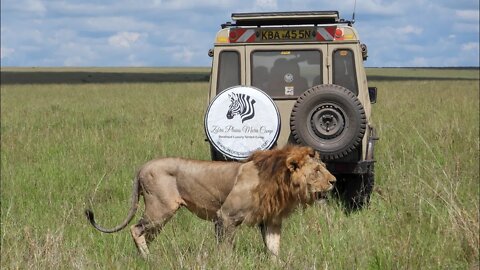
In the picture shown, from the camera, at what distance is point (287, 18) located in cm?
782

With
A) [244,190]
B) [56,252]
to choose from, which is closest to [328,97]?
[244,190]

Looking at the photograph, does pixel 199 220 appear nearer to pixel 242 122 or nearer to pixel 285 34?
pixel 242 122

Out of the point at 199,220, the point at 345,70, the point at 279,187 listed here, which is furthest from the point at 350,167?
the point at 279,187

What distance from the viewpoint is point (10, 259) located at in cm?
511

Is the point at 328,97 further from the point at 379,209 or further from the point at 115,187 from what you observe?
the point at 115,187

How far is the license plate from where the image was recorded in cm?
788

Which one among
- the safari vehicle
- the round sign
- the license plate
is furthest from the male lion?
the license plate

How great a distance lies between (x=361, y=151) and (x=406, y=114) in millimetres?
9585

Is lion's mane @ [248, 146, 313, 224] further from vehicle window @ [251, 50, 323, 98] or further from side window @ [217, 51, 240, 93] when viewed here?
side window @ [217, 51, 240, 93]

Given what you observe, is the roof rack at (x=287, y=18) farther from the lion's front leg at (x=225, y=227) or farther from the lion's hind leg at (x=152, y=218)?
the lion's front leg at (x=225, y=227)

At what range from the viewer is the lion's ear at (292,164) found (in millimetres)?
5125

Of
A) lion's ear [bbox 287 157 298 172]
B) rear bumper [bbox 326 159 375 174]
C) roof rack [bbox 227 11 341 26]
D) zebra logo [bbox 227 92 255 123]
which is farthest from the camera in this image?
roof rack [bbox 227 11 341 26]

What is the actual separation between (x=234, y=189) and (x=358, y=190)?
2.78 meters

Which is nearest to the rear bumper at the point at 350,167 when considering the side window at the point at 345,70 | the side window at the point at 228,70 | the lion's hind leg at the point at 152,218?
the side window at the point at 345,70
